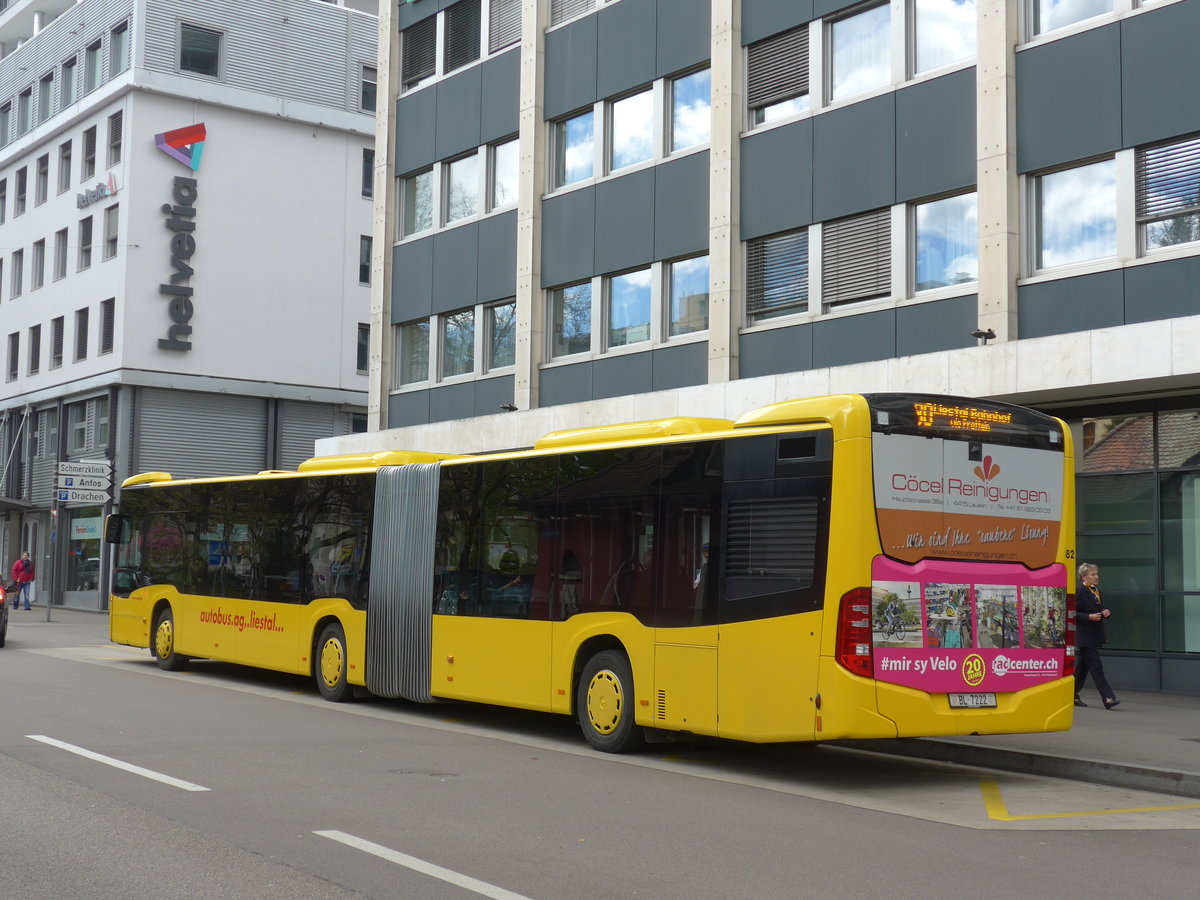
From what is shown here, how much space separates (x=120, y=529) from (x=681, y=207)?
10044 mm

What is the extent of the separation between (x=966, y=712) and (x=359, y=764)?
181 inches

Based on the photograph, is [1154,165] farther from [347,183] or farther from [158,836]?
[347,183]

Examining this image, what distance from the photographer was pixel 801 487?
10.6 metres

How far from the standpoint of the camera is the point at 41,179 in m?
48.2

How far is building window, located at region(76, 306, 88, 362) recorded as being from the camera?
144 ft

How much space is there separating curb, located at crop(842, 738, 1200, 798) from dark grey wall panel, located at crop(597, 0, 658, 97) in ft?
45.8

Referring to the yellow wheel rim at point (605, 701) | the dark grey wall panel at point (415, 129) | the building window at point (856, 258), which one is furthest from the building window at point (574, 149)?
the yellow wheel rim at point (605, 701)

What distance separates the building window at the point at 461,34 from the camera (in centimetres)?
2808

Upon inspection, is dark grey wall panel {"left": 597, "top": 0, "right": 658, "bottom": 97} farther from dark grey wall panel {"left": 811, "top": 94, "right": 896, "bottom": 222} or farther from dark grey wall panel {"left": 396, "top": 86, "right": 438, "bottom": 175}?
dark grey wall panel {"left": 396, "top": 86, "right": 438, "bottom": 175}

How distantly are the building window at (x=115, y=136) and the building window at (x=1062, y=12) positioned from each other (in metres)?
31.9

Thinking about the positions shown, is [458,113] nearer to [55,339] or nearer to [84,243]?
[84,243]

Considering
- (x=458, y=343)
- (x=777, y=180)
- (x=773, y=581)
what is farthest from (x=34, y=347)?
(x=773, y=581)

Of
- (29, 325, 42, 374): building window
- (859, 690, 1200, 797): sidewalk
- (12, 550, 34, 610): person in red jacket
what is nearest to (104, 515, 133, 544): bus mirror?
(859, 690, 1200, 797): sidewalk

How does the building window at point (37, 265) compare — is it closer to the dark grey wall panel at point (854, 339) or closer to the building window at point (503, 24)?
the building window at point (503, 24)
